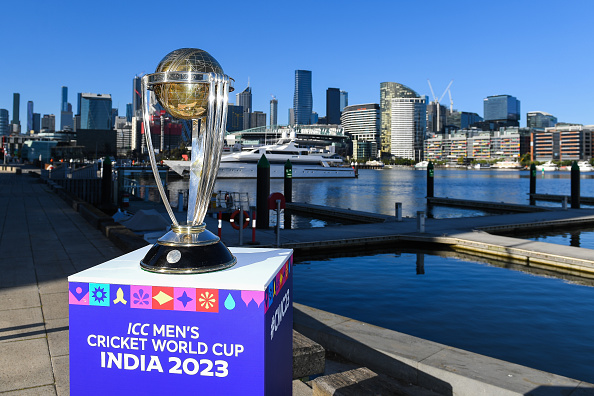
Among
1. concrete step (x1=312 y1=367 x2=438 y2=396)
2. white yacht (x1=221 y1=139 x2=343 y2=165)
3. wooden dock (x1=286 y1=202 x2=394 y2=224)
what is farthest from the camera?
white yacht (x1=221 y1=139 x2=343 y2=165)

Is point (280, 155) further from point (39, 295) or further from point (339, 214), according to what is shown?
point (39, 295)

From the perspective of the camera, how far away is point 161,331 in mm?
2607

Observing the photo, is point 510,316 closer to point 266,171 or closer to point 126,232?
point 126,232

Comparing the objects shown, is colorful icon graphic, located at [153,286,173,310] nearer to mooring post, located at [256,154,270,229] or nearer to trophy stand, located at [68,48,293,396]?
trophy stand, located at [68,48,293,396]

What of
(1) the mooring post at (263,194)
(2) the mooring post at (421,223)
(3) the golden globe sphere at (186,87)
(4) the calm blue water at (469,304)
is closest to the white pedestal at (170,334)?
A: (3) the golden globe sphere at (186,87)

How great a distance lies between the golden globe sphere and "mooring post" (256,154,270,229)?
1541 centimetres

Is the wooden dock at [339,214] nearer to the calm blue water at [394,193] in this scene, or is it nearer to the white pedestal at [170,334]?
the calm blue water at [394,193]

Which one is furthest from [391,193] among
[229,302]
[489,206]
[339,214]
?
[229,302]

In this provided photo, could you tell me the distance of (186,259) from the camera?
2.88 metres

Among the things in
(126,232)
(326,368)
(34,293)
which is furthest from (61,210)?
(326,368)

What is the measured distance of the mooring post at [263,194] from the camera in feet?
62.3

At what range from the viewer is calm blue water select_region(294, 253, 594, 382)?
759cm

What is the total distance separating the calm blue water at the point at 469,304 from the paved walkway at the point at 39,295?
489 cm

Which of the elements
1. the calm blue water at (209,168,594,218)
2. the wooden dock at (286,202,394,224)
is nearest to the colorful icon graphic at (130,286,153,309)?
the wooden dock at (286,202,394,224)
